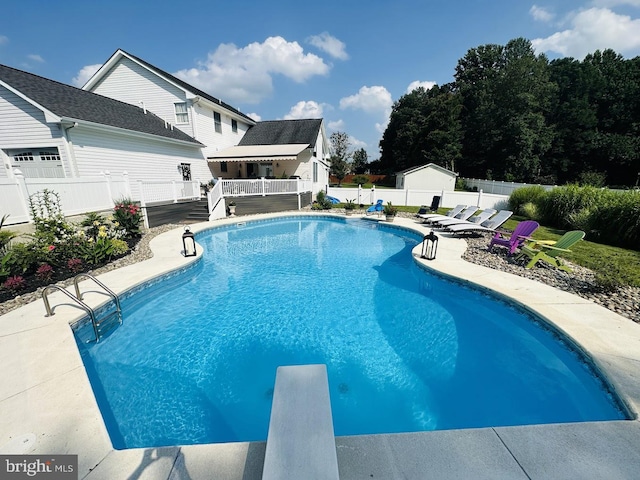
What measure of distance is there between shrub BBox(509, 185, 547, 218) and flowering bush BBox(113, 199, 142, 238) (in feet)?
69.7

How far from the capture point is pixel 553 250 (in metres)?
7.98

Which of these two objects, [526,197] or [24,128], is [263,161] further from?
[526,197]

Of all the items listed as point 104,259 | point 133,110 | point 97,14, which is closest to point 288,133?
point 133,110

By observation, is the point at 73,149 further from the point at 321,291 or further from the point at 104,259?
the point at 321,291

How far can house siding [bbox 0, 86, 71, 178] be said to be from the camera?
39.0ft

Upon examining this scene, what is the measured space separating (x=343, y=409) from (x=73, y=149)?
1602 cm

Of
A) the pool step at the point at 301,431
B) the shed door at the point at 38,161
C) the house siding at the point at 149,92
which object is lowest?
the pool step at the point at 301,431

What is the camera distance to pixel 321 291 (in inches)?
306

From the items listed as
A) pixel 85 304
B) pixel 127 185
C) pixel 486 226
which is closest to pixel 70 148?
pixel 127 185

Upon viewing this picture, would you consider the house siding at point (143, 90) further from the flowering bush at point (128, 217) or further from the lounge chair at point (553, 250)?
the lounge chair at point (553, 250)

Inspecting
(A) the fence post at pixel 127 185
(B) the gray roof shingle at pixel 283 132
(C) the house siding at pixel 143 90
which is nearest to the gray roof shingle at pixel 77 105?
(C) the house siding at pixel 143 90

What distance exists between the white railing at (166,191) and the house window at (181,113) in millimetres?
7065

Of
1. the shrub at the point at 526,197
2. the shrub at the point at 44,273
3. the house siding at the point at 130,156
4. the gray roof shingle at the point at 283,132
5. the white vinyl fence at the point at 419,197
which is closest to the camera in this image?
the shrub at the point at 44,273

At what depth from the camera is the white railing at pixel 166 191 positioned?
13322mm
